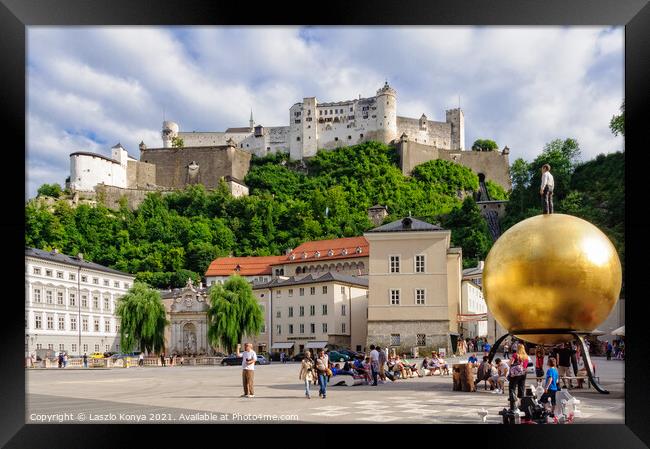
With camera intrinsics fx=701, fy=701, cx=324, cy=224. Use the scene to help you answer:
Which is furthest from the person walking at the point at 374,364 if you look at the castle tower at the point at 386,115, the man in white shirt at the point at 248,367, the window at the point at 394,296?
the castle tower at the point at 386,115

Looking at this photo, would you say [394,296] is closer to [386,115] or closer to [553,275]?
[553,275]

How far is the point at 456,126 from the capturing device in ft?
354

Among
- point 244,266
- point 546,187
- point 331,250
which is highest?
point 331,250

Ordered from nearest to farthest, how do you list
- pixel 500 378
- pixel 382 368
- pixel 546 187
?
1. pixel 546 187
2. pixel 500 378
3. pixel 382 368

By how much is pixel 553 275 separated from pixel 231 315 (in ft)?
115

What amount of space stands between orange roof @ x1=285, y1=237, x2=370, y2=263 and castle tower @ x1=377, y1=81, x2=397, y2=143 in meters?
43.3

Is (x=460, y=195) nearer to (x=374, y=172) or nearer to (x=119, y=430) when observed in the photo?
(x=374, y=172)

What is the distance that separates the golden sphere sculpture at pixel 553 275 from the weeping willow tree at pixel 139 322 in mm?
35736

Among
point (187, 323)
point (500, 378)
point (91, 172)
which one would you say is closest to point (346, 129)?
point (91, 172)

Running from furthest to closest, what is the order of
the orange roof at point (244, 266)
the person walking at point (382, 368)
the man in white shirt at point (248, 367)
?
the orange roof at point (244, 266) < the person walking at point (382, 368) < the man in white shirt at point (248, 367)

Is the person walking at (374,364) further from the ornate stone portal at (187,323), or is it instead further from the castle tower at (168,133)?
the castle tower at (168,133)

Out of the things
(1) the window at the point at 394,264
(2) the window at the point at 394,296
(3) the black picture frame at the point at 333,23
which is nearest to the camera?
(3) the black picture frame at the point at 333,23

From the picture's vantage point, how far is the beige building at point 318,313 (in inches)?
1732

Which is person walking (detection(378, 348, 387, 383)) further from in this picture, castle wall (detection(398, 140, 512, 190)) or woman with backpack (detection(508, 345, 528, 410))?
castle wall (detection(398, 140, 512, 190))
